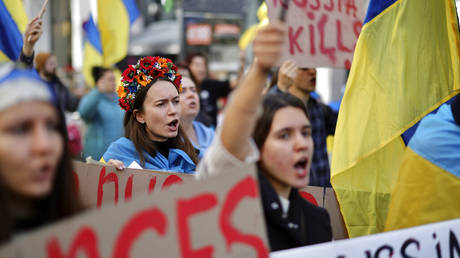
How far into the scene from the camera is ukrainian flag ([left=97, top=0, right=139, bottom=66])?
6.09 metres

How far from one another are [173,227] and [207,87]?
6.82 metres

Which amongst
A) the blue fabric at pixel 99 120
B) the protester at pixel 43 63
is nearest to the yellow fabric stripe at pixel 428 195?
the protester at pixel 43 63

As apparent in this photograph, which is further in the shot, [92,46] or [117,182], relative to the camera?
[92,46]

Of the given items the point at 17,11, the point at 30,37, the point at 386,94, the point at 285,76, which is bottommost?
the point at 386,94

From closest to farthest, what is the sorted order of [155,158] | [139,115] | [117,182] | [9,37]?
[117,182], [155,158], [139,115], [9,37]

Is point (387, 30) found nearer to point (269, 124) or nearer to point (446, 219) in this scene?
point (446, 219)

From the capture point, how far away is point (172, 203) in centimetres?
186

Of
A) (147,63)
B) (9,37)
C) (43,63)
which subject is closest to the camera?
(147,63)

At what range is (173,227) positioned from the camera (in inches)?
73.2

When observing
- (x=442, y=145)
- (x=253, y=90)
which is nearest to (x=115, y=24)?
(x=442, y=145)

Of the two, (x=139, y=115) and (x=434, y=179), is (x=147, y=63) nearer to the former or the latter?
(x=139, y=115)

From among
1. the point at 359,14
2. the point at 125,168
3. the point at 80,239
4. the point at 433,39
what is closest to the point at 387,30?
the point at 433,39

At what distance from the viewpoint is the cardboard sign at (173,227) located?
1.69 m

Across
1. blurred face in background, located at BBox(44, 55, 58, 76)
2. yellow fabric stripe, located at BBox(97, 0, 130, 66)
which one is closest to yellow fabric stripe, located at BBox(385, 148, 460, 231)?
yellow fabric stripe, located at BBox(97, 0, 130, 66)
